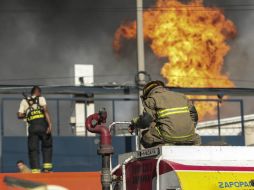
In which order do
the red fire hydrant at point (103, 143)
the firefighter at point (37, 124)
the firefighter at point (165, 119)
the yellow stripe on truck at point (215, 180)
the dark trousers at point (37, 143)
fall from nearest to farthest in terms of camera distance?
the yellow stripe on truck at point (215, 180) < the red fire hydrant at point (103, 143) < the firefighter at point (165, 119) < the firefighter at point (37, 124) < the dark trousers at point (37, 143)

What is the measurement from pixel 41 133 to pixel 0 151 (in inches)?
288

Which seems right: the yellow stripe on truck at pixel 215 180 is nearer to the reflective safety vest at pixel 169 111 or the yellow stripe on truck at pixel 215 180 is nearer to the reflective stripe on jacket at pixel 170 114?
the reflective stripe on jacket at pixel 170 114

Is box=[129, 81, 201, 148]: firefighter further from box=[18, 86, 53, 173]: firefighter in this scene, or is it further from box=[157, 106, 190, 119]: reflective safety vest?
box=[18, 86, 53, 173]: firefighter

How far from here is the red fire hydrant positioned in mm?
6895

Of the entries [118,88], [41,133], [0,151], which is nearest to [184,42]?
[118,88]

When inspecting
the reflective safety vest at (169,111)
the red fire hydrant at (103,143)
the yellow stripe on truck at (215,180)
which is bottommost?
the yellow stripe on truck at (215,180)

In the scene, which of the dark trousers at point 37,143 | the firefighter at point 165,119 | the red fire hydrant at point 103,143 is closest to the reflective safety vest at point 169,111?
the firefighter at point 165,119

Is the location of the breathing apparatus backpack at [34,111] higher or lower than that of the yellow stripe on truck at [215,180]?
higher

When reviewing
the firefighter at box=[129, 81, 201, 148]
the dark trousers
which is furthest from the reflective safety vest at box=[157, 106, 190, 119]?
the dark trousers

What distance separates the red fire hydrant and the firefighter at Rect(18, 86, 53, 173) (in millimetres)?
7406

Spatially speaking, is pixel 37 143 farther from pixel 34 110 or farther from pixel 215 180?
pixel 215 180

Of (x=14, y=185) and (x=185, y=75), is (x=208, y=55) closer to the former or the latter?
(x=185, y=75)

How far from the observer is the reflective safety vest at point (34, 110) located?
14656 mm

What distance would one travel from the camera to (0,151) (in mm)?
21844
